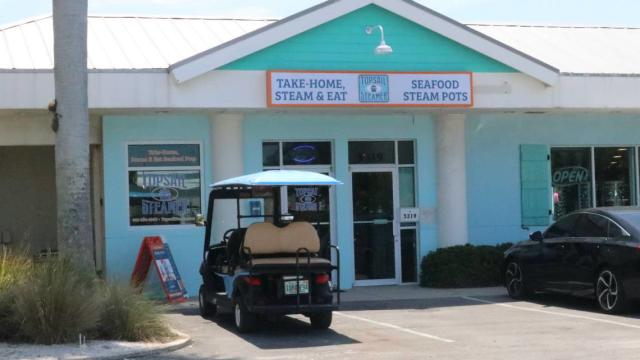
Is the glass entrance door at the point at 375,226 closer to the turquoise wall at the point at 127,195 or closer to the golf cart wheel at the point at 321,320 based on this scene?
the turquoise wall at the point at 127,195

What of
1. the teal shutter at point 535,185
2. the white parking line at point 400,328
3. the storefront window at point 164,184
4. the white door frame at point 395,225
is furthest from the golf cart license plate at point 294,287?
the teal shutter at point 535,185

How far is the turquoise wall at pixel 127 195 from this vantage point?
51.0 ft

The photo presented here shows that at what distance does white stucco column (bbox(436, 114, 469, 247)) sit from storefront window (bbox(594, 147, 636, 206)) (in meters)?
3.43

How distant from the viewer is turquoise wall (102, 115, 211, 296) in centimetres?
1553

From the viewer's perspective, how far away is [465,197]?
17.1 metres

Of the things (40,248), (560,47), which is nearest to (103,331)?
(40,248)

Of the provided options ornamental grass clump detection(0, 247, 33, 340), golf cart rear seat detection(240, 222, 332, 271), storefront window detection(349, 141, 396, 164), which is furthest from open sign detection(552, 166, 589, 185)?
ornamental grass clump detection(0, 247, 33, 340)

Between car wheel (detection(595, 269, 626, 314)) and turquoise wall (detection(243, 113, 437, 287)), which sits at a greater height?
turquoise wall (detection(243, 113, 437, 287))

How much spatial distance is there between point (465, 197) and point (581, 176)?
3030 millimetres

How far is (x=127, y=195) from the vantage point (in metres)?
15.6

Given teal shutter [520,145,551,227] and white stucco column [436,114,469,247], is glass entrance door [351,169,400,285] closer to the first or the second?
white stucco column [436,114,469,247]

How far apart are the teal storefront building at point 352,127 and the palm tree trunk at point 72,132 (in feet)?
9.75

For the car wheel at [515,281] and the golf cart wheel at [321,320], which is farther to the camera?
the car wheel at [515,281]

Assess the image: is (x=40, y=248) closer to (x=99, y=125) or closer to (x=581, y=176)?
(x=99, y=125)
